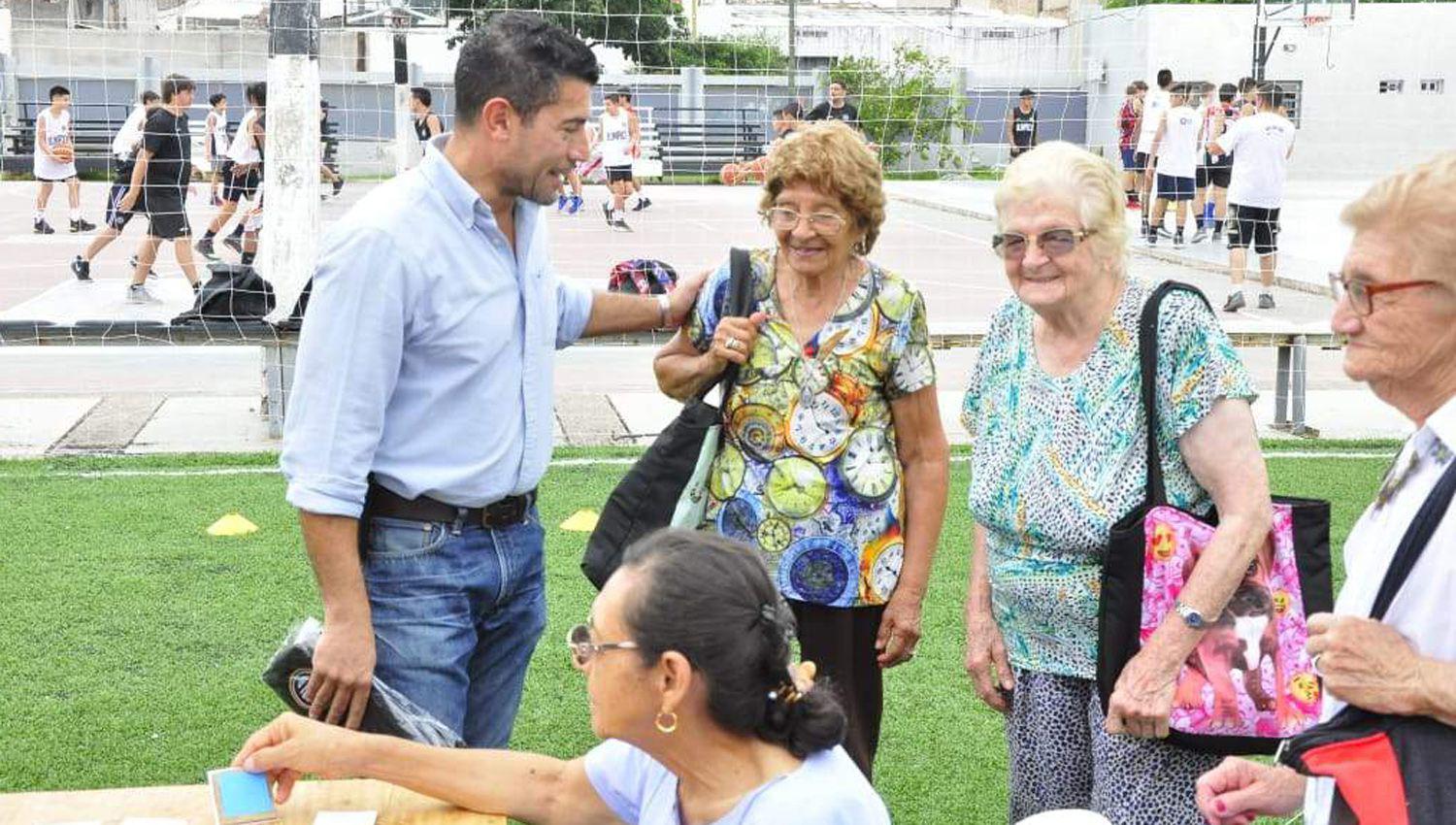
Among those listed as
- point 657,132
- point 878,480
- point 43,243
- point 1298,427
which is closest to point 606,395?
point 1298,427

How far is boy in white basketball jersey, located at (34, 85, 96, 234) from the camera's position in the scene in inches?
730

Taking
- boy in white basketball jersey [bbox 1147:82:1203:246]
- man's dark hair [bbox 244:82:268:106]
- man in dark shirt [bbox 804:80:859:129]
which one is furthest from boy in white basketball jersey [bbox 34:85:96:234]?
boy in white basketball jersey [bbox 1147:82:1203:246]

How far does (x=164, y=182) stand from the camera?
45.6ft

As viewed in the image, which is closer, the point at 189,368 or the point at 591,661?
the point at 591,661

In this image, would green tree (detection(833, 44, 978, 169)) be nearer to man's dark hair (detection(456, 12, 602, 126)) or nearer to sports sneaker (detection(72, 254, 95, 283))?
sports sneaker (detection(72, 254, 95, 283))

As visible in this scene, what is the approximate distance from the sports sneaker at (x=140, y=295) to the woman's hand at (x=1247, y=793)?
12.5 m

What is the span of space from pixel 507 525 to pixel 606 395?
278 inches

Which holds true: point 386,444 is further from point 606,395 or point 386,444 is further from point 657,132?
point 657,132

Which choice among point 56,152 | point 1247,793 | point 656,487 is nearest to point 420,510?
point 656,487

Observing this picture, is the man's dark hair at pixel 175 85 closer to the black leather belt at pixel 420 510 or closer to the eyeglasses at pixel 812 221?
the eyeglasses at pixel 812 221

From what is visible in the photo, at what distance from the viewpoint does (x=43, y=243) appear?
19.5 m

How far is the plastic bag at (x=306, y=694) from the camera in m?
2.85

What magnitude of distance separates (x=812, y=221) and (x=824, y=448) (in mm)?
456

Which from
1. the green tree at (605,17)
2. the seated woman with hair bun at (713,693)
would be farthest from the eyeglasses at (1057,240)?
the green tree at (605,17)
